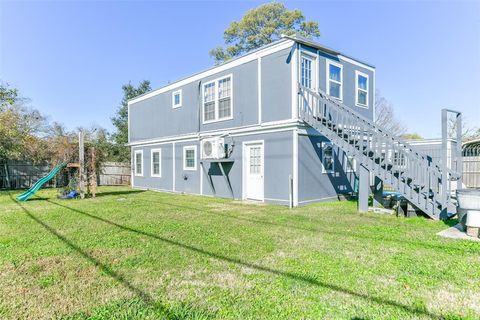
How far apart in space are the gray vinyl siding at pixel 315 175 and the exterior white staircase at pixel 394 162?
78 centimetres

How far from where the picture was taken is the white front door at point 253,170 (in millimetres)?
9477

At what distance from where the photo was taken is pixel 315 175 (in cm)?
895

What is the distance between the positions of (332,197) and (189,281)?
7.41 metres

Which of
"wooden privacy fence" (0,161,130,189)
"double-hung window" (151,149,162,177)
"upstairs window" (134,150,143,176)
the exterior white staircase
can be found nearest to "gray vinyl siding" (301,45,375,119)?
the exterior white staircase

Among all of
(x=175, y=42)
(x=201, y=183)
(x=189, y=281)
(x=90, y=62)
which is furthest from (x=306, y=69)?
(x=90, y=62)

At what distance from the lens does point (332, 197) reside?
952cm

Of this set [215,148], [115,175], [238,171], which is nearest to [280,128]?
[238,171]

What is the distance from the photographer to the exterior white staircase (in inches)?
243

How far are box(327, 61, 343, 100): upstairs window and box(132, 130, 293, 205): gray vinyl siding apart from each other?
104 inches

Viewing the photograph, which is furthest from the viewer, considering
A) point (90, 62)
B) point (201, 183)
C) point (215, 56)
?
point (215, 56)

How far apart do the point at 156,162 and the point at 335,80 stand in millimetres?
9409

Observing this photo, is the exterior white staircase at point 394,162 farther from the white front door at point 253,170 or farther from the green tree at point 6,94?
the green tree at point 6,94

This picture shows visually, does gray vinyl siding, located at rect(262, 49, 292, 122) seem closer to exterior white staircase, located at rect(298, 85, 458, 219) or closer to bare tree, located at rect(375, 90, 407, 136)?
exterior white staircase, located at rect(298, 85, 458, 219)

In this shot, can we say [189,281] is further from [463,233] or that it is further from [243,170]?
[243,170]
